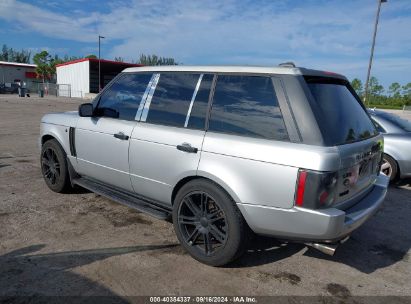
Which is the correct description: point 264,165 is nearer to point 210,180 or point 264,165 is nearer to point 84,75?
point 210,180

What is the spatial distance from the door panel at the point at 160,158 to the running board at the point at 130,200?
0.37 feet

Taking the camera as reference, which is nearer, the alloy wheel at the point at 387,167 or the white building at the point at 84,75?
the alloy wheel at the point at 387,167

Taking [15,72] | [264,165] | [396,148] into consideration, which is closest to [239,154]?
[264,165]

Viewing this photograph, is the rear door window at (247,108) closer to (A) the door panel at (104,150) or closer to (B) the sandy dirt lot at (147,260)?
(A) the door panel at (104,150)

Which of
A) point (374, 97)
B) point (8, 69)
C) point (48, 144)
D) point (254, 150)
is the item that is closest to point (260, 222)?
point (254, 150)

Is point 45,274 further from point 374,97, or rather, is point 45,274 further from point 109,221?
point 374,97

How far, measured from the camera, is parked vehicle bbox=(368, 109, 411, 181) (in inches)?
250

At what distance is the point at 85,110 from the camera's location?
4461 millimetres

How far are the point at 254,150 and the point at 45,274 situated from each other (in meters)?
2.13

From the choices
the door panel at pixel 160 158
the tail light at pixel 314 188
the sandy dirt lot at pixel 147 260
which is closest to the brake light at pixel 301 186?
the tail light at pixel 314 188

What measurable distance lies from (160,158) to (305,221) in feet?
5.26

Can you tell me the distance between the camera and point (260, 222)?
305 cm

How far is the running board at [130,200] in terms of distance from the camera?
3.83 metres

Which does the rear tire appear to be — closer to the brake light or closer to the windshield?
the windshield
